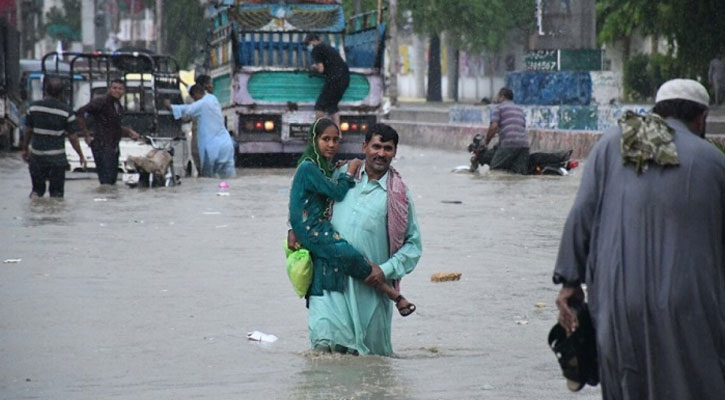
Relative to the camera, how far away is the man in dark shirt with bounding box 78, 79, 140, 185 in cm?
1925

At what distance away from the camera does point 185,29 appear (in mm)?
64625

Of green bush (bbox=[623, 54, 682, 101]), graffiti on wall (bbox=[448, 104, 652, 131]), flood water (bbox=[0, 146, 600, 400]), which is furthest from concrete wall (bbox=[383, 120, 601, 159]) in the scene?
green bush (bbox=[623, 54, 682, 101])

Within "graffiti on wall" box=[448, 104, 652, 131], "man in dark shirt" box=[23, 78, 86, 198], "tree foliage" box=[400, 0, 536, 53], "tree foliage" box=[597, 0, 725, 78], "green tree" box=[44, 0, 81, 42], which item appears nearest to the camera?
"man in dark shirt" box=[23, 78, 86, 198]

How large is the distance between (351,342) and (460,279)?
3927 millimetres

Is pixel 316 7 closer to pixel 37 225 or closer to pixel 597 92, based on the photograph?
pixel 597 92

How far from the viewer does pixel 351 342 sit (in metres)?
7.74

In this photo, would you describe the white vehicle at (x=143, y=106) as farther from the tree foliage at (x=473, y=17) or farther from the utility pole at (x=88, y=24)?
the utility pole at (x=88, y=24)

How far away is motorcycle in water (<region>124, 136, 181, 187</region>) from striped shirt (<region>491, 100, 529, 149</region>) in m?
4.82

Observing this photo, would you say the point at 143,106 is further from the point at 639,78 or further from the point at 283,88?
the point at 639,78

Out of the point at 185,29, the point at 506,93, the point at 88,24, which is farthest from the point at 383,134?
the point at 88,24

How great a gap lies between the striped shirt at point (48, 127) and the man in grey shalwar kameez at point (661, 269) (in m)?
13.1

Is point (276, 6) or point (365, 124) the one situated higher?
point (276, 6)

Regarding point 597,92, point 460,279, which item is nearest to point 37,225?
point 460,279

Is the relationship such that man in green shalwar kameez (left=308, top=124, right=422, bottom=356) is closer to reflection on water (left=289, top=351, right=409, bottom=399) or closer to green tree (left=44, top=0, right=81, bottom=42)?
reflection on water (left=289, top=351, right=409, bottom=399)
